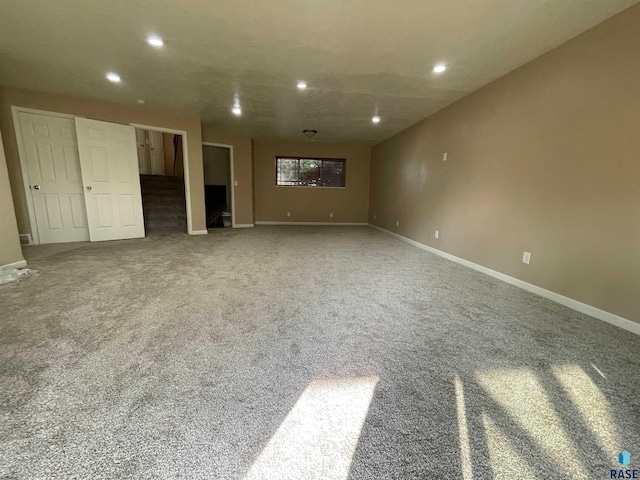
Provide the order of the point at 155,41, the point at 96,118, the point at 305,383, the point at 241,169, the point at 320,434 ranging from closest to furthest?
the point at 320,434 < the point at 305,383 < the point at 155,41 < the point at 96,118 < the point at 241,169

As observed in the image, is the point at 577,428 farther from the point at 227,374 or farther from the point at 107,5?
the point at 107,5

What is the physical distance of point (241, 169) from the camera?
6727 millimetres

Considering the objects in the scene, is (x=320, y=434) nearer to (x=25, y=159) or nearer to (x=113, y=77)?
(x=113, y=77)

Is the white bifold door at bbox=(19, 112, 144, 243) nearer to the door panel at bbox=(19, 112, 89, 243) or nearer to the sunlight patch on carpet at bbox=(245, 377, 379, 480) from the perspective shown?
the door panel at bbox=(19, 112, 89, 243)

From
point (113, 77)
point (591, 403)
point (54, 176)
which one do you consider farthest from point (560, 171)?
point (54, 176)

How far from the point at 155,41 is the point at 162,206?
15.0ft

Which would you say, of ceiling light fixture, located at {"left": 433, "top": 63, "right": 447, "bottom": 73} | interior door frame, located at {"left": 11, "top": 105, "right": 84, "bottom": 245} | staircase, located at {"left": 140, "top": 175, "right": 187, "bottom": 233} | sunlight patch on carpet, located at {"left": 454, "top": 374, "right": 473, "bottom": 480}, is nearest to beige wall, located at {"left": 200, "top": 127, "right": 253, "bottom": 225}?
staircase, located at {"left": 140, "top": 175, "right": 187, "bottom": 233}

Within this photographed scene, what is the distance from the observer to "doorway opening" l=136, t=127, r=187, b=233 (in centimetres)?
618

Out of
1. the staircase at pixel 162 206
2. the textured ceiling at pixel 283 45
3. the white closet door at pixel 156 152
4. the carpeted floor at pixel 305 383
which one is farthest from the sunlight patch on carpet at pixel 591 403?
the white closet door at pixel 156 152

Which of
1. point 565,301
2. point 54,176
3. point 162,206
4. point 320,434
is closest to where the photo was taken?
point 320,434

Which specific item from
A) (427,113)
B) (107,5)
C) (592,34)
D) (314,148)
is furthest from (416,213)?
(107,5)

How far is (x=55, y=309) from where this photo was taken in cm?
208

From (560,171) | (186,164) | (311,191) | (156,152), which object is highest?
(156,152)

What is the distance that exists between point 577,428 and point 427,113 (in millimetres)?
4573
